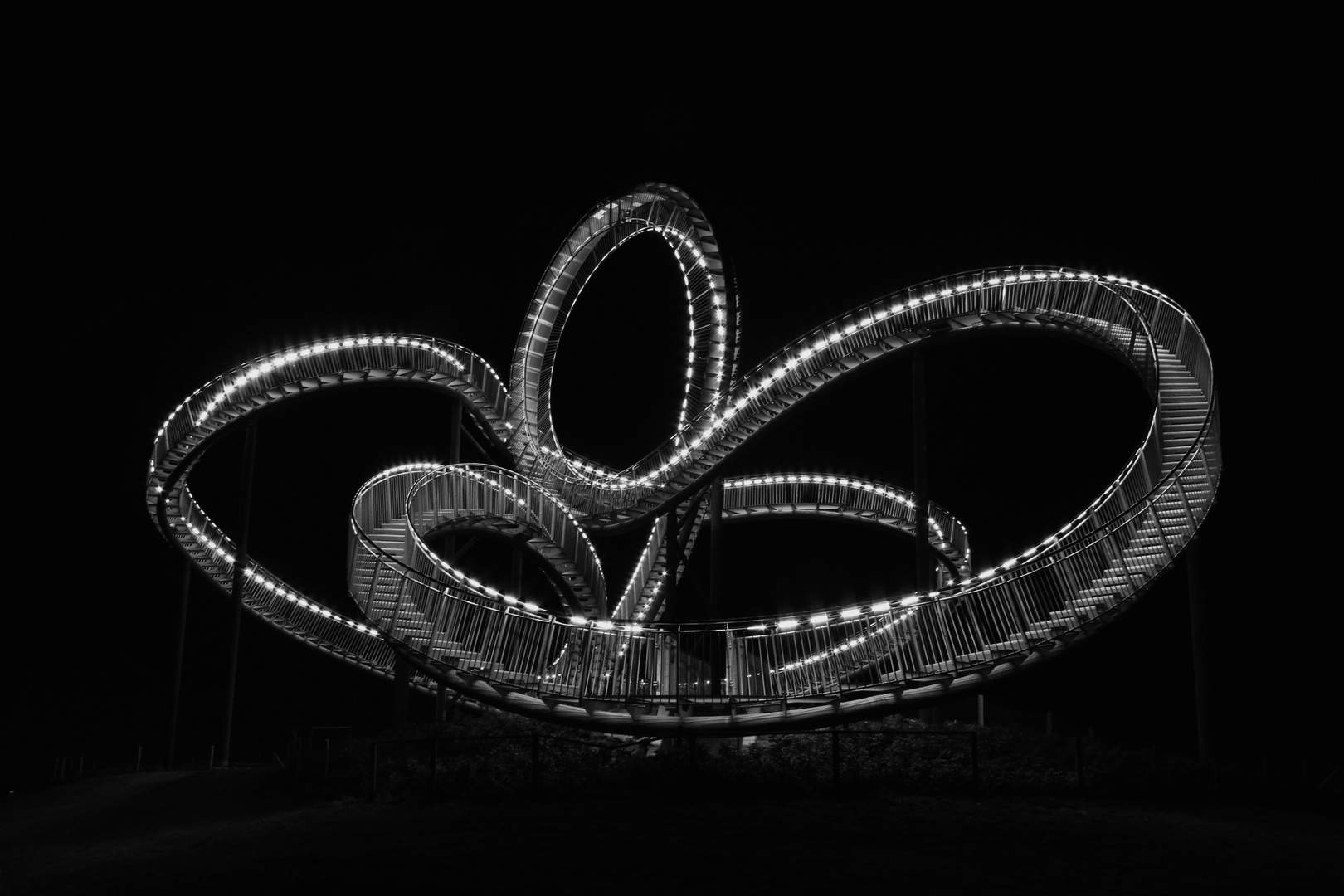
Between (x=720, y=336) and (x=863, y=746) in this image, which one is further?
(x=720, y=336)

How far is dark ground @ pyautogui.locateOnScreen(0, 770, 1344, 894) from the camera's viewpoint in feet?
35.1

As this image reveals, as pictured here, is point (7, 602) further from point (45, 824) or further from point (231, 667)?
point (45, 824)

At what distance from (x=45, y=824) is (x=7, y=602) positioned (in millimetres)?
22736

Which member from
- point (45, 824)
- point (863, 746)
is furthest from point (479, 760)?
point (45, 824)

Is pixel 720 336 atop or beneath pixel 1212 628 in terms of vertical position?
atop

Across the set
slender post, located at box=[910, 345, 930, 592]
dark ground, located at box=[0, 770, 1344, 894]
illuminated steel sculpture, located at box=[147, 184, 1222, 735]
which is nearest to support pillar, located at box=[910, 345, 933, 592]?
slender post, located at box=[910, 345, 930, 592]

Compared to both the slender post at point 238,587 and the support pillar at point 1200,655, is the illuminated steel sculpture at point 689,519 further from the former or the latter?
the support pillar at point 1200,655

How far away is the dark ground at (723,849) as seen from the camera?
1069 cm

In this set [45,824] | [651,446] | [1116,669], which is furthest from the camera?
[651,446]

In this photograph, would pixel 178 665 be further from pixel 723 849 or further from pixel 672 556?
pixel 723 849

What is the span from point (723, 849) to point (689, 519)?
13.1 metres

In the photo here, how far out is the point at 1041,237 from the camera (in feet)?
96.8

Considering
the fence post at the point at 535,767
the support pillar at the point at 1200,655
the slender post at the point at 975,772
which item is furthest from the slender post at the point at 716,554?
the support pillar at the point at 1200,655

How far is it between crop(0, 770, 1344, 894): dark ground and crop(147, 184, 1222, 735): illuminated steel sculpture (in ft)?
7.29
